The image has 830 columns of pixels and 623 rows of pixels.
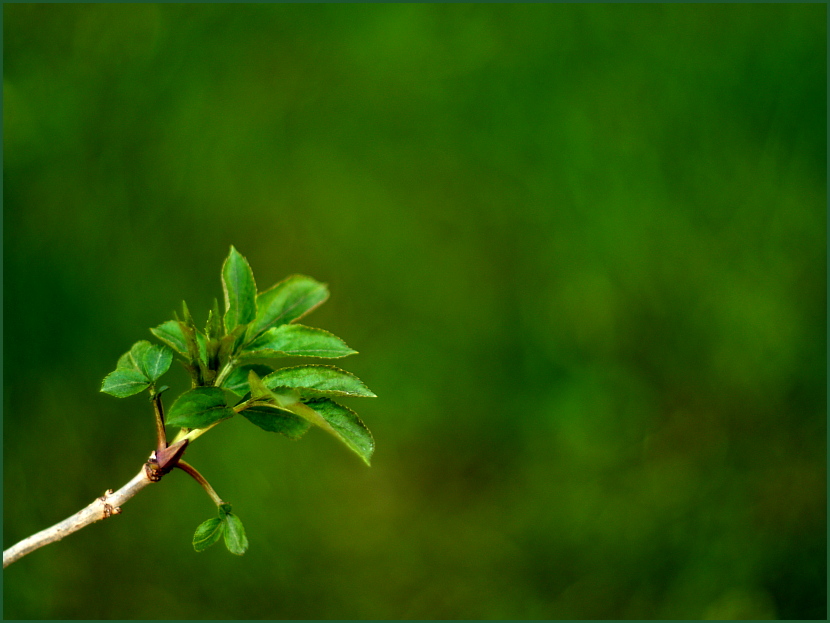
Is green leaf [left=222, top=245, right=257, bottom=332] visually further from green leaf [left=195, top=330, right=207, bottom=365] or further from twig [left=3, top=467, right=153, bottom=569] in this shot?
twig [left=3, top=467, right=153, bottom=569]

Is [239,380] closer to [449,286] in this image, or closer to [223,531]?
[223,531]

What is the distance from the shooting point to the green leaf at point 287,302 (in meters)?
0.58

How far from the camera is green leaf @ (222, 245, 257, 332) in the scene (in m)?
0.56

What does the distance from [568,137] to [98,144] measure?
1329 mm

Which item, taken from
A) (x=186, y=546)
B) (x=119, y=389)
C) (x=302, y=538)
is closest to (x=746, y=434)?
(x=302, y=538)

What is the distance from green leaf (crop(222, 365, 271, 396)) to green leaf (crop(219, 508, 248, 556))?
0.29 feet

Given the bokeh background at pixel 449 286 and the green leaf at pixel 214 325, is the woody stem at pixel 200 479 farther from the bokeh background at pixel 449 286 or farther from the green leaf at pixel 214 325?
the bokeh background at pixel 449 286

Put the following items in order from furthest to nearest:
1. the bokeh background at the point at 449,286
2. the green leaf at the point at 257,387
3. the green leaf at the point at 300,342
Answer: the bokeh background at the point at 449,286 → the green leaf at the point at 300,342 → the green leaf at the point at 257,387

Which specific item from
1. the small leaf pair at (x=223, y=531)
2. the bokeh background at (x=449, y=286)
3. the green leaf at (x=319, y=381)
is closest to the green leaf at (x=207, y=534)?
the small leaf pair at (x=223, y=531)

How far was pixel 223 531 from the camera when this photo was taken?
19.8 inches

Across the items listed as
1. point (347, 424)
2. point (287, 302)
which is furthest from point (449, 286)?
point (347, 424)

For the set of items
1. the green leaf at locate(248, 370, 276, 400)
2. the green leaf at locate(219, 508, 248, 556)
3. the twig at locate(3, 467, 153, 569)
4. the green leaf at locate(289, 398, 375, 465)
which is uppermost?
the green leaf at locate(248, 370, 276, 400)

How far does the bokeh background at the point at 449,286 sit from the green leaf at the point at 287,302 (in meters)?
1.28

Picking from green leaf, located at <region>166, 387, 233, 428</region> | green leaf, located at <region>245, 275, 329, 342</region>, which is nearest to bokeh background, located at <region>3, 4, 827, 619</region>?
green leaf, located at <region>245, 275, 329, 342</region>
